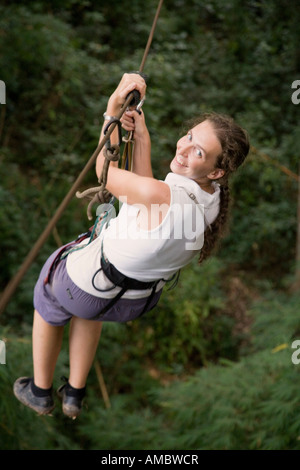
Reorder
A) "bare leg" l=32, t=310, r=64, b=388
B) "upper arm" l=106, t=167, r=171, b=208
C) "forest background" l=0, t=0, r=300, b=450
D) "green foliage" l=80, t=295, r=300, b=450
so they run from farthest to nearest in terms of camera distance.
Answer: "forest background" l=0, t=0, r=300, b=450
"green foliage" l=80, t=295, r=300, b=450
"bare leg" l=32, t=310, r=64, b=388
"upper arm" l=106, t=167, r=171, b=208

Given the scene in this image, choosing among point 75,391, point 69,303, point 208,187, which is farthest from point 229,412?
point 208,187

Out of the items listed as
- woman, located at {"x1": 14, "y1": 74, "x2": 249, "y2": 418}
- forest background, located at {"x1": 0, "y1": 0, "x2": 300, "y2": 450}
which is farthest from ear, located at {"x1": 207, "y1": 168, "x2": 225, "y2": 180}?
forest background, located at {"x1": 0, "y1": 0, "x2": 300, "y2": 450}

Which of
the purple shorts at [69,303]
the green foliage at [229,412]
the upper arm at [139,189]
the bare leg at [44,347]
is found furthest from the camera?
the green foliage at [229,412]

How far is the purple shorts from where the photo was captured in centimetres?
139

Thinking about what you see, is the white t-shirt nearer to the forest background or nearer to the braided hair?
the braided hair

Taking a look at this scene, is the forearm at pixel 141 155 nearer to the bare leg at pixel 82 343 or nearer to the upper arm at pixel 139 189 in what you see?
the upper arm at pixel 139 189

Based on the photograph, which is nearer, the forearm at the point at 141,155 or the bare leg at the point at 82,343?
the forearm at the point at 141,155

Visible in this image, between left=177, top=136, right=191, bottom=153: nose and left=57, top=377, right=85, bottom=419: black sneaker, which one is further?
left=57, top=377, right=85, bottom=419: black sneaker

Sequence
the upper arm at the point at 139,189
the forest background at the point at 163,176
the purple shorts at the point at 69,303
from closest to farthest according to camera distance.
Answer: the upper arm at the point at 139,189 → the purple shorts at the point at 69,303 → the forest background at the point at 163,176

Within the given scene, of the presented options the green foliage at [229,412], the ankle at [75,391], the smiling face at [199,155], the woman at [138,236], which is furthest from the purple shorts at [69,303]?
the green foliage at [229,412]

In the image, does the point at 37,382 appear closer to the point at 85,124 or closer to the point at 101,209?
the point at 101,209

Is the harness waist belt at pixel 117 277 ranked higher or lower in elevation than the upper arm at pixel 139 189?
lower

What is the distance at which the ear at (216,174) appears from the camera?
1.26 meters
